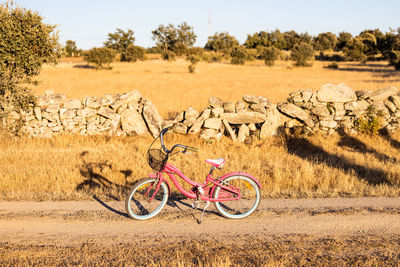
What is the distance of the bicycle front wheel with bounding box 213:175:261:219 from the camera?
5.82m

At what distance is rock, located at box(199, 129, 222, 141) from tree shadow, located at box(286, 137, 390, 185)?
255 cm

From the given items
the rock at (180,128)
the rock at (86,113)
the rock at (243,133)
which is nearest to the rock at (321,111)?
the rock at (243,133)

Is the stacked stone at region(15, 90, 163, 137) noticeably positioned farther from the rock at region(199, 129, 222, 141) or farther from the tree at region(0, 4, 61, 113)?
the rock at region(199, 129, 222, 141)

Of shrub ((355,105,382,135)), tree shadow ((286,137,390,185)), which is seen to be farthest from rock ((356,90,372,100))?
tree shadow ((286,137,390,185))

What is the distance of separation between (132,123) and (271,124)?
5.37 meters

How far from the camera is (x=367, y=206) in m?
6.32

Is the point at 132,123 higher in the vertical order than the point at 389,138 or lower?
higher

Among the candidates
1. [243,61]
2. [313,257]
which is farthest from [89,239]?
[243,61]

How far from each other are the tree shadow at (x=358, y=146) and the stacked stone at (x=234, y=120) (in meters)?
2.48

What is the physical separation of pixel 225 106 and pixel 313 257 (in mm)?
9108

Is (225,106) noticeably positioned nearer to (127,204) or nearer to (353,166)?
(353,166)

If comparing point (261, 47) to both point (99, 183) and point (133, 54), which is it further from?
point (99, 183)

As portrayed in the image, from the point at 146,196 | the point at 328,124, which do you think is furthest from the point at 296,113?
the point at 146,196

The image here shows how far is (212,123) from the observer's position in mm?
12656
